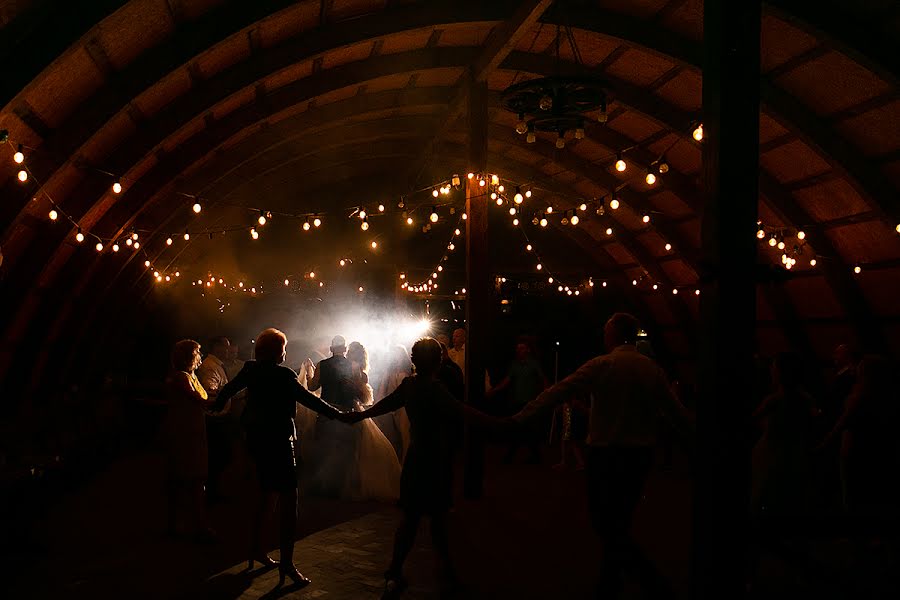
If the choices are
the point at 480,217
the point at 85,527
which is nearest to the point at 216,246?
the point at 480,217

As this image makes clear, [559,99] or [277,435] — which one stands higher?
[559,99]

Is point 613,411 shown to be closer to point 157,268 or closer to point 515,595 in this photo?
point 515,595

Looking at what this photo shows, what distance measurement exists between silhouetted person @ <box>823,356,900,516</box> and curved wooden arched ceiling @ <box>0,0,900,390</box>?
4791 mm

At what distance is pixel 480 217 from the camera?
9898mm

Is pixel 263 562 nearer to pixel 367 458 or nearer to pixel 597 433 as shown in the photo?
pixel 597 433

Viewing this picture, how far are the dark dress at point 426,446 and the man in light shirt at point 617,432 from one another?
1.98ft

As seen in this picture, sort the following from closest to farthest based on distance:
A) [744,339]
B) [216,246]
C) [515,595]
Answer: [744,339], [515,595], [216,246]

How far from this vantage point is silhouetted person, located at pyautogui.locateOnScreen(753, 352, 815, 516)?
17.5ft

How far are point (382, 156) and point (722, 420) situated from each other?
1465 centimetres

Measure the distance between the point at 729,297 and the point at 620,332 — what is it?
→ 1281mm

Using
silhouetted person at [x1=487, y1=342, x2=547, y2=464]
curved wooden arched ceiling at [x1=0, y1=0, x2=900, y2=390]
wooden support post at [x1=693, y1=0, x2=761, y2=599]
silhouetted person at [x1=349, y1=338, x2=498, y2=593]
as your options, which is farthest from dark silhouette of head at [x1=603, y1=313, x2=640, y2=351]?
silhouetted person at [x1=487, y1=342, x2=547, y2=464]

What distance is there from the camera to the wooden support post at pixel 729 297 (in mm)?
3688

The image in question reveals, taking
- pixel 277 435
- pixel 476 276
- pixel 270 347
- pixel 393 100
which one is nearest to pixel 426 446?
pixel 277 435

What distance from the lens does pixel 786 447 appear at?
5.38 m
